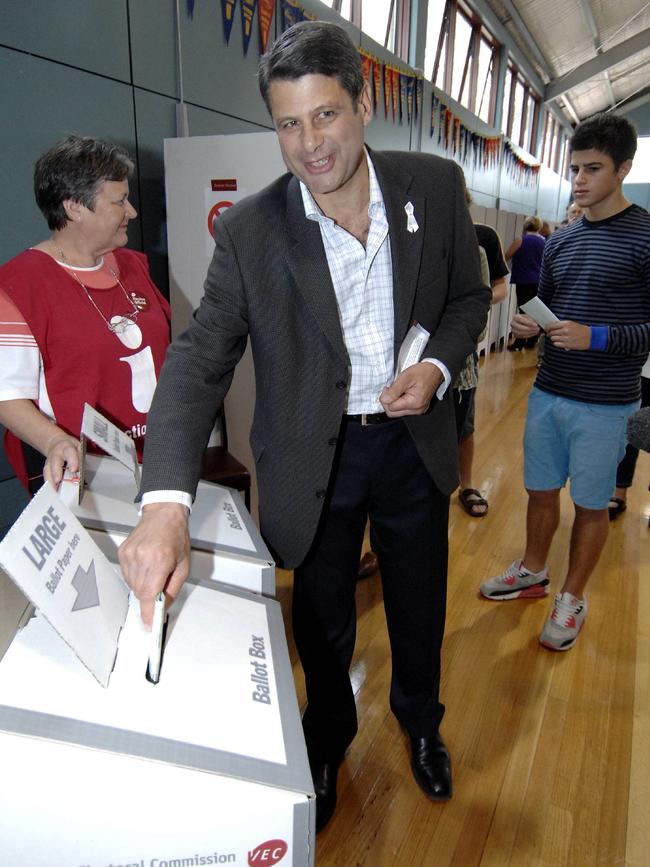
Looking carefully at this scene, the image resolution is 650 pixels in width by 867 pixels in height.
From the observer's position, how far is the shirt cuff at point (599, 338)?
5.98 feet

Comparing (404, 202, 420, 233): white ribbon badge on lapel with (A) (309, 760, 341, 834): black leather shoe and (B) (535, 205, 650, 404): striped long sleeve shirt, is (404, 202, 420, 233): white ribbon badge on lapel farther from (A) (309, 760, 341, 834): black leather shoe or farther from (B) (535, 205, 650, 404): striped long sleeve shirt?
(A) (309, 760, 341, 834): black leather shoe

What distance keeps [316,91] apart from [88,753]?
1000 millimetres

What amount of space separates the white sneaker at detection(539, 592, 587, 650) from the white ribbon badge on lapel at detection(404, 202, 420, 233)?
156 centimetres

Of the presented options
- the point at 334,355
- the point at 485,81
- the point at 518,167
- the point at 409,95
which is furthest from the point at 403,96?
the point at 518,167

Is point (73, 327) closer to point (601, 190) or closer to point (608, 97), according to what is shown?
point (601, 190)

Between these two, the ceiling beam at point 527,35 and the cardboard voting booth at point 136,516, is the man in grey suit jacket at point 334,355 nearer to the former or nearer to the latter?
the cardboard voting booth at point 136,516

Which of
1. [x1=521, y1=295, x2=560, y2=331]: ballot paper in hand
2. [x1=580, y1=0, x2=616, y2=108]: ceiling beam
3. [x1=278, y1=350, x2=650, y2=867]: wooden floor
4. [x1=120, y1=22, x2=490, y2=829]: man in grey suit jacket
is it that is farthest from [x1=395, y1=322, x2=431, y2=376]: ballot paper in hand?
[x1=580, y1=0, x2=616, y2=108]: ceiling beam

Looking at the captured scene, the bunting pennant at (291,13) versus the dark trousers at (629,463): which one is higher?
the bunting pennant at (291,13)

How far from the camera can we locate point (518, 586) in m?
2.38

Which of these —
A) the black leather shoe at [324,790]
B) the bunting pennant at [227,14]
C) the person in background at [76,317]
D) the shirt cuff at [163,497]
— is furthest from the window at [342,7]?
the black leather shoe at [324,790]

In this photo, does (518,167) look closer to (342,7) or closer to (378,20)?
(378,20)

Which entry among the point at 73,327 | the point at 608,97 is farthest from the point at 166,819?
the point at 608,97

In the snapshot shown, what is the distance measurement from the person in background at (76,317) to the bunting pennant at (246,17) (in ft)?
6.35

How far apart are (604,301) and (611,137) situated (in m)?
0.50
